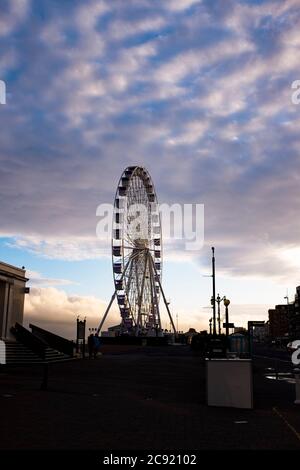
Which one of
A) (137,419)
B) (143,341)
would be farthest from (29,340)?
(143,341)

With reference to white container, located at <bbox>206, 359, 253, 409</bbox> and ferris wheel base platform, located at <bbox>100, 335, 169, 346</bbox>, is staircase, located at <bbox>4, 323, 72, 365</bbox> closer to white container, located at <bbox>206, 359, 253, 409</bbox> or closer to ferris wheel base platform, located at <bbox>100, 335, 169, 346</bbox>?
white container, located at <bbox>206, 359, 253, 409</bbox>

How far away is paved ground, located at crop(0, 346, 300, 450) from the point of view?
320 inches

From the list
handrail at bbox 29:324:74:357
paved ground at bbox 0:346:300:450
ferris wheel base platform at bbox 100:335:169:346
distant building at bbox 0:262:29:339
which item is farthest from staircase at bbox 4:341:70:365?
ferris wheel base platform at bbox 100:335:169:346

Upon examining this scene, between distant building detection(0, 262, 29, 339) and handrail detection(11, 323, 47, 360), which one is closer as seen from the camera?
handrail detection(11, 323, 47, 360)

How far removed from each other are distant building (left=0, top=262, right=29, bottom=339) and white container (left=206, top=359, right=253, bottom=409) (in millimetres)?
25172

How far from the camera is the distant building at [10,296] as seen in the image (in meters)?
35.7

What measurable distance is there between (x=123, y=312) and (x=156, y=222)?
1363 cm

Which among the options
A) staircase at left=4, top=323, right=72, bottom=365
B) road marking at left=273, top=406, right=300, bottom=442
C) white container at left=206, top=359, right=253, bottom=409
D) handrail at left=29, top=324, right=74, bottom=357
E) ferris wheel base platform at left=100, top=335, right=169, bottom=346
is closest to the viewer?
road marking at left=273, top=406, right=300, bottom=442

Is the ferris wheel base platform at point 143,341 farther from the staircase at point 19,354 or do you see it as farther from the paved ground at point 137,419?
the paved ground at point 137,419

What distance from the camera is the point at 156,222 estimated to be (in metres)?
69.4

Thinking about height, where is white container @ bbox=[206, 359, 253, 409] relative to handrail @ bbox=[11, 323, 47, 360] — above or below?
below

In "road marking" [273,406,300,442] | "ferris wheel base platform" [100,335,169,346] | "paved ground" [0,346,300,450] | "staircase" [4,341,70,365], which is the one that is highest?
"ferris wheel base platform" [100,335,169,346]

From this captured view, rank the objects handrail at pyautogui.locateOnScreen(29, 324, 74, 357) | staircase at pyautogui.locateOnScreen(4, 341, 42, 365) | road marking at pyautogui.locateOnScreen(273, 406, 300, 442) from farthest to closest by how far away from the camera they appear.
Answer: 1. handrail at pyautogui.locateOnScreen(29, 324, 74, 357)
2. staircase at pyautogui.locateOnScreen(4, 341, 42, 365)
3. road marking at pyautogui.locateOnScreen(273, 406, 300, 442)
